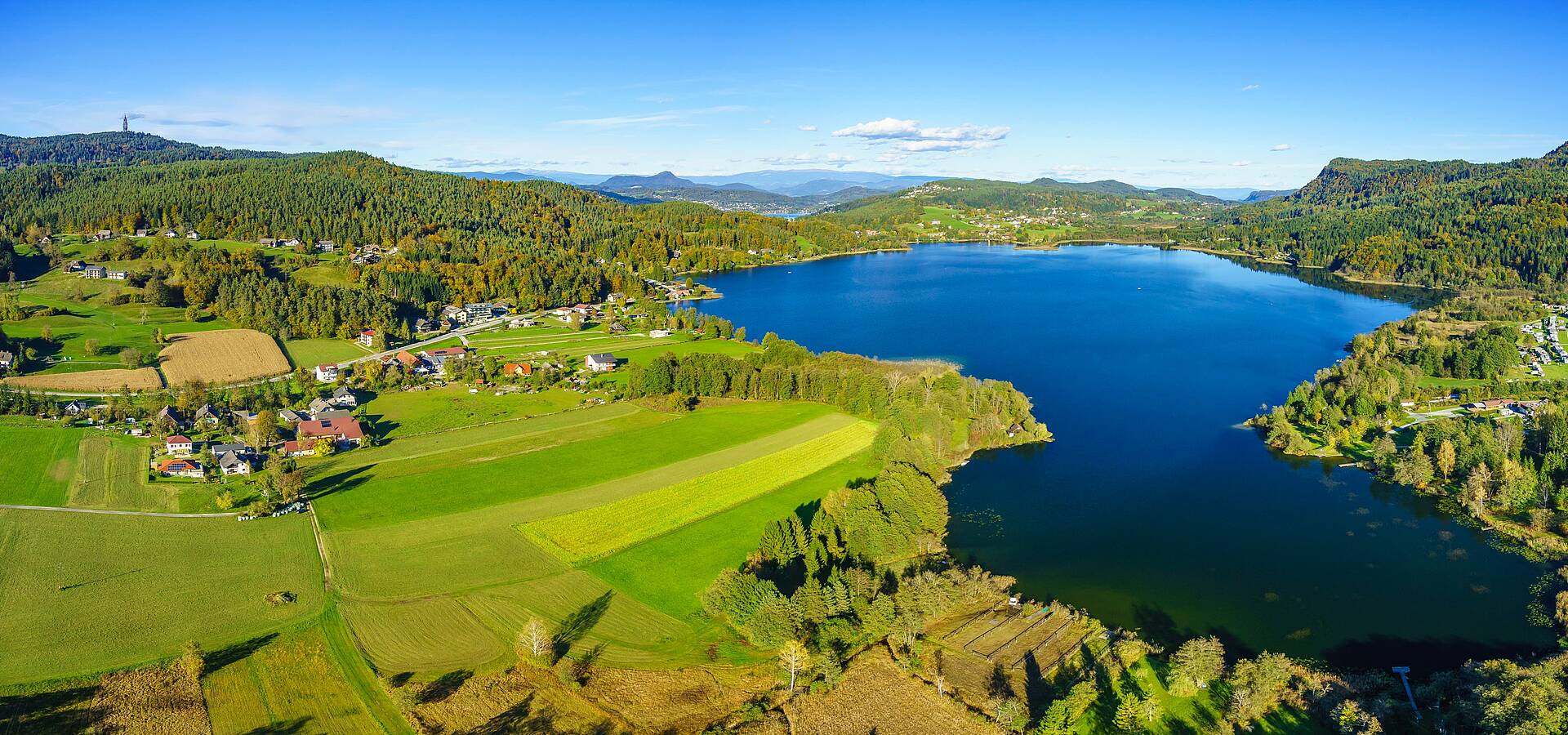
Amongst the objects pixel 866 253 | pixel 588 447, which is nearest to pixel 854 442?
pixel 588 447

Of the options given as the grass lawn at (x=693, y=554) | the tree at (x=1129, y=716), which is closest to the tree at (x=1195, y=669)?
the tree at (x=1129, y=716)

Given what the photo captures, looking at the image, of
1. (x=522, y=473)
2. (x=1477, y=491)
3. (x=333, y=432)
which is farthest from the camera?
(x=333, y=432)

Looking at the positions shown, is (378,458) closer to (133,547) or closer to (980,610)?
(133,547)

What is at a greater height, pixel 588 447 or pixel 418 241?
pixel 418 241

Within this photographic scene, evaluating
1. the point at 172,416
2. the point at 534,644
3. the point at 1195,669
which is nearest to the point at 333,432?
the point at 172,416

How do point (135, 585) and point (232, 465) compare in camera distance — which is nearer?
point (135, 585)

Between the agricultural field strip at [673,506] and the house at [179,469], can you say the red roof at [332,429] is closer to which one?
the house at [179,469]

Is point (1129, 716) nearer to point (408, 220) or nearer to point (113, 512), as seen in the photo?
point (113, 512)
